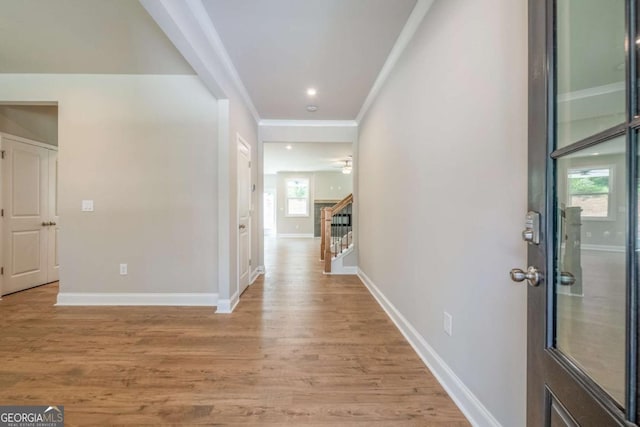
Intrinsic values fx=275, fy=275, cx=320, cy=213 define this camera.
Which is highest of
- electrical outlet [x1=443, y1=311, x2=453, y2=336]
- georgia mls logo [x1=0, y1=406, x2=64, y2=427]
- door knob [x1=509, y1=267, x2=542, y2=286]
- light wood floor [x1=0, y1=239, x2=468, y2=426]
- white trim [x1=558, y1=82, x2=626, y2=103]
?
white trim [x1=558, y1=82, x2=626, y2=103]

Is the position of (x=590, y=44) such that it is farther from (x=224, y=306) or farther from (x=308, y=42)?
(x=224, y=306)

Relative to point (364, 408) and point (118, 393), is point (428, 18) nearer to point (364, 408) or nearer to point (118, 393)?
point (364, 408)

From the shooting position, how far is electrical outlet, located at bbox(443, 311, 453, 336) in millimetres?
1638

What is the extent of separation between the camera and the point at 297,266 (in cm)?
539

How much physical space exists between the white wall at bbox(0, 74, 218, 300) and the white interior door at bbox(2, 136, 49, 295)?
2.83ft

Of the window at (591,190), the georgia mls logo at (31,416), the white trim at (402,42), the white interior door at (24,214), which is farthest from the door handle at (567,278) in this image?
the white interior door at (24,214)

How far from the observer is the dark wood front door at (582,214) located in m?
0.58

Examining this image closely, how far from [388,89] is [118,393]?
3305mm

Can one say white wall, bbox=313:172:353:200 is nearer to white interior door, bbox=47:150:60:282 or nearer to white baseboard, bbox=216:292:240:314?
white interior door, bbox=47:150:60:282

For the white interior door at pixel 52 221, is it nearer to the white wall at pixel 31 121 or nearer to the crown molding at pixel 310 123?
the white wall at pixel 31 121

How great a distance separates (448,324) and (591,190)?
3.94 feet

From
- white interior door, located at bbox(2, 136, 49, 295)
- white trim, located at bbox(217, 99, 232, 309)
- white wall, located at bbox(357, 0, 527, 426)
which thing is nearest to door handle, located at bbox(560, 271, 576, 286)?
white wall, located at bbox(357, 0, 527, 426)

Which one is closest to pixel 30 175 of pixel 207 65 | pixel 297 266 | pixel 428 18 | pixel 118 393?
pixel 207 65

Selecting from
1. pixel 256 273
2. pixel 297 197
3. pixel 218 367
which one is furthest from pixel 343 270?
pixel 297 197
